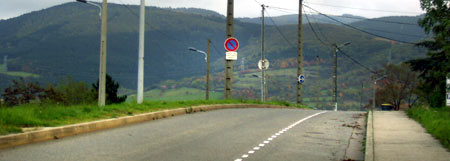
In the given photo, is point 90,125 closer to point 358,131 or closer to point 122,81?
point 358,131

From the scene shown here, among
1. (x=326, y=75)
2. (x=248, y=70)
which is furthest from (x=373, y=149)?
(x=248, y=70)

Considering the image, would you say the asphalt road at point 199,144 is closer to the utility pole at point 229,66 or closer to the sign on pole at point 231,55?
the sign on pole at point 231,55

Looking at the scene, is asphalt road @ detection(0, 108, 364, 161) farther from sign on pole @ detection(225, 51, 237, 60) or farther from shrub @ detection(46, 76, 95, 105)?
shrub @ detection(46, 76, 95, 105)

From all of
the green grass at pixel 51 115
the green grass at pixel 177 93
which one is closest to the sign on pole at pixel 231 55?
the green grass at pixel 51 115

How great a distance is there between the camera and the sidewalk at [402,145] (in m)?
9.28

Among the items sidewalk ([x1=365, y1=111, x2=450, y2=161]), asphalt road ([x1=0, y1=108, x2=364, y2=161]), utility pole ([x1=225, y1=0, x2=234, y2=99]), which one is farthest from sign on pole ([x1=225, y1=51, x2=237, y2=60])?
sidewalk ([x1=365, y1=111, x2=450, y2=161])

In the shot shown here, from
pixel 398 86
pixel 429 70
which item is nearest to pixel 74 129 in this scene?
pixel 429 70

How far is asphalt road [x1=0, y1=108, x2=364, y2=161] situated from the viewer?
9.02m

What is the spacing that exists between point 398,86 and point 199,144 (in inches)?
3425

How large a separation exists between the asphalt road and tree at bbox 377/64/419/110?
80.3 meters

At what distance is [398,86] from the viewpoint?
3629 inches

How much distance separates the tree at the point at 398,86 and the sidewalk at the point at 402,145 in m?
79.7

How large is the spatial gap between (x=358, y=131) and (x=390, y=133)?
146 cm

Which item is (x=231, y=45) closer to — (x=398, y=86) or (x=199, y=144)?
(x=199, y=144)
